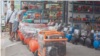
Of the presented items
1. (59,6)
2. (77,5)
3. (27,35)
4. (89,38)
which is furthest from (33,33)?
(77,5)

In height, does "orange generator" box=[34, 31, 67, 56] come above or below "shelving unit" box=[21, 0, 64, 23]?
below

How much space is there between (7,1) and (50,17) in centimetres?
308

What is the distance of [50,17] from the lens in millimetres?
7926

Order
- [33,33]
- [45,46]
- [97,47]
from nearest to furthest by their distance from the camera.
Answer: [45,46], [33,33], [97,47]

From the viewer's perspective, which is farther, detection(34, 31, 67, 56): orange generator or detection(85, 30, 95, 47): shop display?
detection(85, 30, 95, 47): shop display

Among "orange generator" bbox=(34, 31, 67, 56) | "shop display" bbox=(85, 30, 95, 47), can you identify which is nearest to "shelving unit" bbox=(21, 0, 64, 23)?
"shop display" bbox=(85, 30, 95, 47)

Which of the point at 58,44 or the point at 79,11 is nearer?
the point at 58,44

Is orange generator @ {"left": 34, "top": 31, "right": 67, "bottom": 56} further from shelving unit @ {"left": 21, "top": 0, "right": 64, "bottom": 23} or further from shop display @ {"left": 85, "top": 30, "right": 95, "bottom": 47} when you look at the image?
shelving unit @ {"left": 21, "top": 0, "right": 64, "bottom": 23}

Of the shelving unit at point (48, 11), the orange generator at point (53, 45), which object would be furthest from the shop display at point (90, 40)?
the shelving unit at point (48, 11)

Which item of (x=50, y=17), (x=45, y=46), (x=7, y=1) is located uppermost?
(x=7, y=1)

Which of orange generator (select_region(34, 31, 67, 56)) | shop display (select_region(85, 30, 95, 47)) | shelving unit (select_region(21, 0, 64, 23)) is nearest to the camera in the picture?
orange generator (select_region(34, 31, 67, 56))

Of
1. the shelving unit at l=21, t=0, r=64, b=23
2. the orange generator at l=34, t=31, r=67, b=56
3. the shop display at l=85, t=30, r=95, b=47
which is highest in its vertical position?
the shelving unit at l=21, t=0, r=64, b=23

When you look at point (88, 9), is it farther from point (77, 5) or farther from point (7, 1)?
point (7, 1)

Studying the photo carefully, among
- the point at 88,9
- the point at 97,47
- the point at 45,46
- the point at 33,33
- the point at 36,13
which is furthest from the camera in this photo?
the point at 88,9
